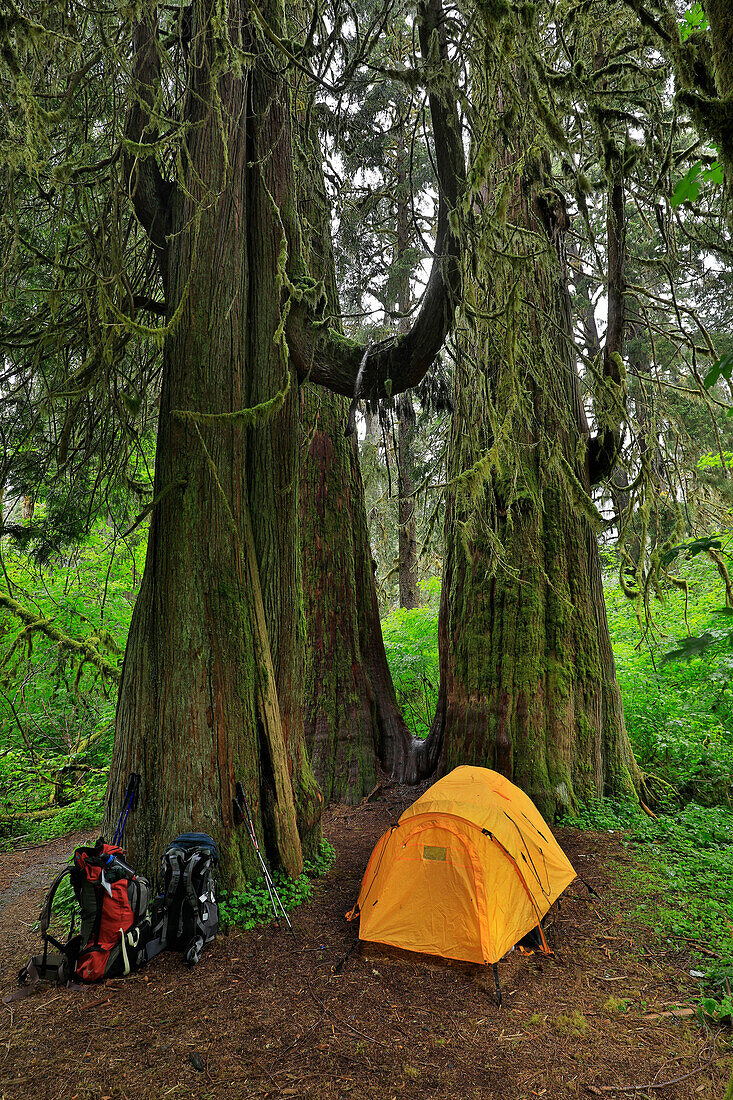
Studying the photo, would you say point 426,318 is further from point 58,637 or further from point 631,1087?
point 58,637

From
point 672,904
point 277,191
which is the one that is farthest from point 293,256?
point 672,904

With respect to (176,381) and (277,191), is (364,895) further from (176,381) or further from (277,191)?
(277,191)

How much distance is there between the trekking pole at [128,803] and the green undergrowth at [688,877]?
382 centimetres

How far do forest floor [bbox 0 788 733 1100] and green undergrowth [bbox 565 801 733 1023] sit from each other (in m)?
0.15

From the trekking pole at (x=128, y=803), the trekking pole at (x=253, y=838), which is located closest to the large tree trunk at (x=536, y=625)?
the trekking pole at (x=253, y=838)

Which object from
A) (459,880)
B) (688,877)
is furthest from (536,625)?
(459,880)

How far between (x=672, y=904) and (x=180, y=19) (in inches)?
332

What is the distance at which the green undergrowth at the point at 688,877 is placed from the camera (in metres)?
4.21

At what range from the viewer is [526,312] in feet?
24.8

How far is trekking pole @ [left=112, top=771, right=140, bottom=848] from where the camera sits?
179 inches

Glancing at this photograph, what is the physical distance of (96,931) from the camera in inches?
154

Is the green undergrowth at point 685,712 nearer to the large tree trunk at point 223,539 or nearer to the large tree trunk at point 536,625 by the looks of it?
the large tree trunk at point 536,625

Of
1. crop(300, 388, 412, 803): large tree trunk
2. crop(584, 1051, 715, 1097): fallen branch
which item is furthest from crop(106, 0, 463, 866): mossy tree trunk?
crop(584, 1051, 715, 1097): fallen branch

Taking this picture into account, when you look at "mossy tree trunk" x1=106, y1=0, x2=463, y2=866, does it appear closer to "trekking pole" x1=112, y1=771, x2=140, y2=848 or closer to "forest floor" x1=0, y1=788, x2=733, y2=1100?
"trekking pole" x1=112, y1=771, x2=140, y2=848
